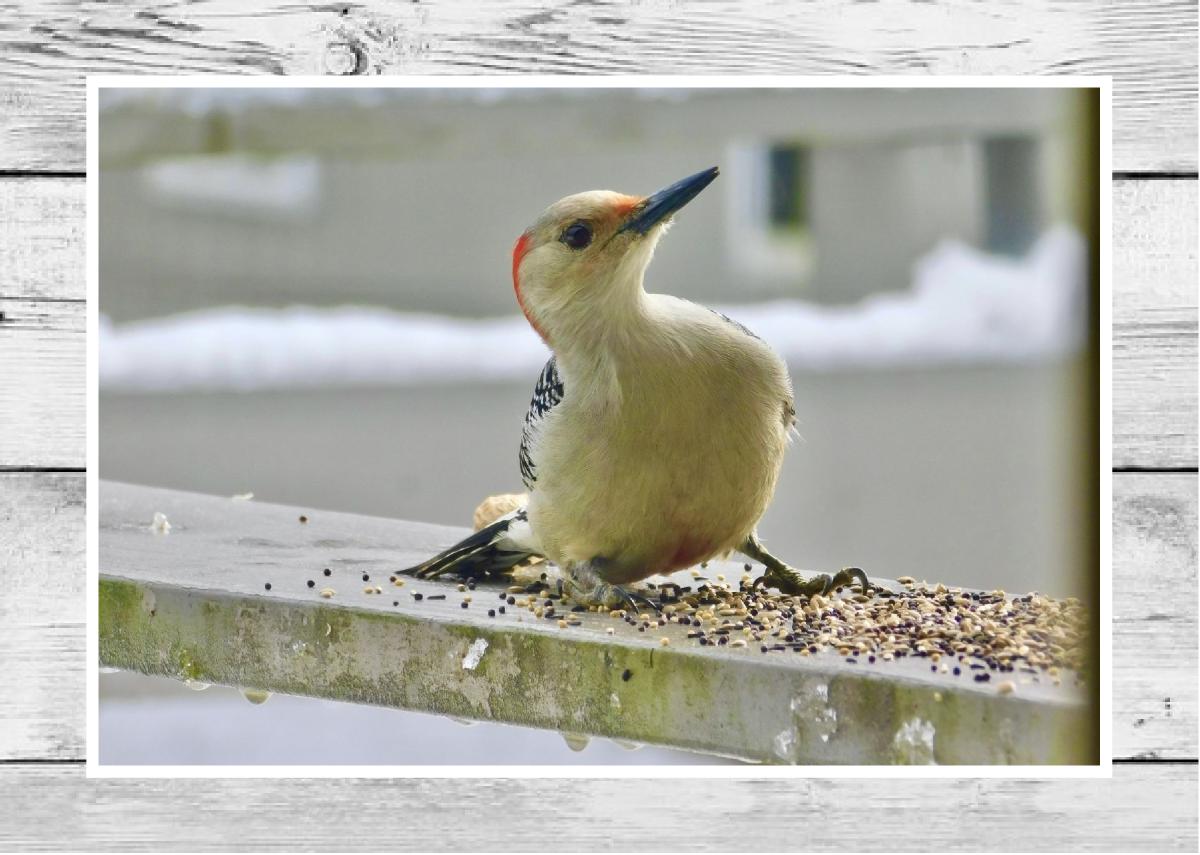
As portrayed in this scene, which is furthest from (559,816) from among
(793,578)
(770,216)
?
(770,216)

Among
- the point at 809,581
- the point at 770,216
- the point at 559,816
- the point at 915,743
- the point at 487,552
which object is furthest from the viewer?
the point at 770,216

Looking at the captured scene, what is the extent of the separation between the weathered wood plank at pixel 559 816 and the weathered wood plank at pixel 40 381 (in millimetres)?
407

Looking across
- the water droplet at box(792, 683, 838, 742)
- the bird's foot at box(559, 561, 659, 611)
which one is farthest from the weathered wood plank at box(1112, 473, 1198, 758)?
the bird's foot at box(559, 561, 659, 611)

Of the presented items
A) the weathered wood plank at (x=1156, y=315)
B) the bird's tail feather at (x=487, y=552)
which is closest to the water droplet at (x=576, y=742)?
the bird's tail feather at (x=487, y=552)

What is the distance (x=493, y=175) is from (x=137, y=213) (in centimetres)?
58

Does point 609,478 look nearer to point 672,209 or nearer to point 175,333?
point 672,209

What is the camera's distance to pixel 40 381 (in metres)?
1.78

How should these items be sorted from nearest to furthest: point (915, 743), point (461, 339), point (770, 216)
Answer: point (915, 743) < point (770, 216) < point (461, 339)

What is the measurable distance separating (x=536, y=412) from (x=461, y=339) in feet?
1.78

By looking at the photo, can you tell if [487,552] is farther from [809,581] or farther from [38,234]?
[38,234]

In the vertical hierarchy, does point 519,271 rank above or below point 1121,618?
above

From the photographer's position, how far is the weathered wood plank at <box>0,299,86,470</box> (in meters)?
1.77

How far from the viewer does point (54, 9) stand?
177cm

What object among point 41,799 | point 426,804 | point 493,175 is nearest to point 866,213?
point 493,175
